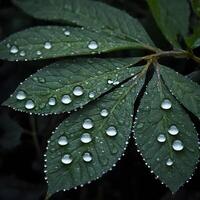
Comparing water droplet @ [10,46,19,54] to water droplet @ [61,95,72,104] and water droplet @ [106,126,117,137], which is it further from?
water droplet @ [106,126,117,137]

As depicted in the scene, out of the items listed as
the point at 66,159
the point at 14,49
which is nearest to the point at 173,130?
the point at 66,159

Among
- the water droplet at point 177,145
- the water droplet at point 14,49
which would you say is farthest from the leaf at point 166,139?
the water droplet at point 14,49

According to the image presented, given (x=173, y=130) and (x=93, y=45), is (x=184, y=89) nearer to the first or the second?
(x=173, y=130)

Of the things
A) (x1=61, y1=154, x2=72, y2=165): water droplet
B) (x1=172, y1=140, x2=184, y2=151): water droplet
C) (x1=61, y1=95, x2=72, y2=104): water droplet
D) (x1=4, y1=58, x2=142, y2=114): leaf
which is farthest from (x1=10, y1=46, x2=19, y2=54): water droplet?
(x1=172, y1=140, x2=184, y2=151): water droplet

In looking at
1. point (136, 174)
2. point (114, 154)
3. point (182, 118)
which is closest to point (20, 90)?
point (114, 154)

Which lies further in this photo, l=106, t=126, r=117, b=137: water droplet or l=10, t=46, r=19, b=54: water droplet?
l=10, t=46, r=19, b=54: water droplet
